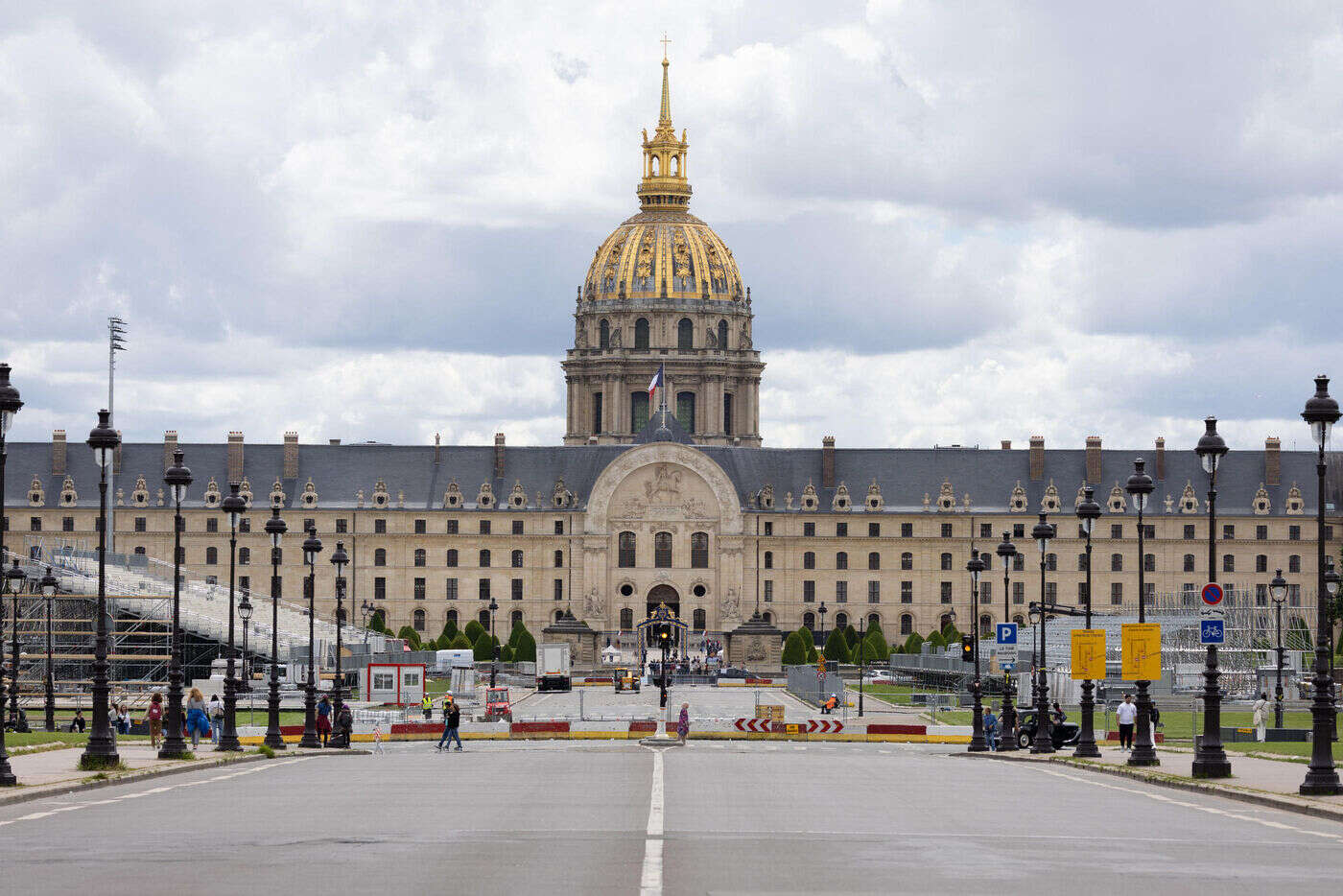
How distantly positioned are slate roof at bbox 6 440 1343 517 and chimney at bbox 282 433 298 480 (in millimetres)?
506

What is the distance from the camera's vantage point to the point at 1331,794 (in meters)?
32.1

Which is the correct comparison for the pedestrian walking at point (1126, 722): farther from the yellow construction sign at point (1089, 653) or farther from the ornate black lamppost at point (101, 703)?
the ornate black lamppost at point (101, 703)

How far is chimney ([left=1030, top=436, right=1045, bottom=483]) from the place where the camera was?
160m

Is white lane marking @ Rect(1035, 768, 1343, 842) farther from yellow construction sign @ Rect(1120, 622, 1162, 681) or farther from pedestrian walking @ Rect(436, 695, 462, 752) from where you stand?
pedestrian walking @ Rect(436, 695, 462, 752)

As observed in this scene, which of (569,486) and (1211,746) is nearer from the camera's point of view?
(1211,746)

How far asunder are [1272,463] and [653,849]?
141834 millimetres

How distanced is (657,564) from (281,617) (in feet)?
124

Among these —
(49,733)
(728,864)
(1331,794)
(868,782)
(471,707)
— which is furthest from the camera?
(471,707)

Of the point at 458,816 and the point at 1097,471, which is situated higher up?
the point at 1097,471

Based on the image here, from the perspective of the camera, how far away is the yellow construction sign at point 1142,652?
144ft

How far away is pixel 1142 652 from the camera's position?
1745 inches

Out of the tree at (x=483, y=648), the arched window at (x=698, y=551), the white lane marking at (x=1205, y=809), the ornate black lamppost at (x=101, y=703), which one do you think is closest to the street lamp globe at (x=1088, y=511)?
the white lane marking at (x=1205, y=809)

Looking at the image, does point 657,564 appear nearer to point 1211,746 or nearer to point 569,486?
point 569,486

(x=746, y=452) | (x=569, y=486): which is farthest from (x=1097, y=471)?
(x=569, y=486)
